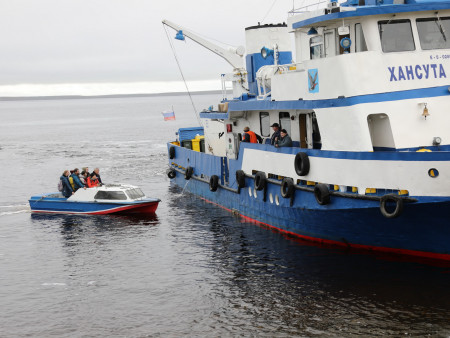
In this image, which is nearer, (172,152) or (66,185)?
(66,185)

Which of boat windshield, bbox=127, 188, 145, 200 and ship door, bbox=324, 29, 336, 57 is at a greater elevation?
ship door, bbox=324, 29, 336, 57

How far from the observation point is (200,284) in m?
18.0

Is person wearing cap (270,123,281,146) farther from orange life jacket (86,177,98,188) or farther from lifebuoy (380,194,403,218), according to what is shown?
orange life jacket (86,177,98,188)

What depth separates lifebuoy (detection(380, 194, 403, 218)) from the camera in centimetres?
1537

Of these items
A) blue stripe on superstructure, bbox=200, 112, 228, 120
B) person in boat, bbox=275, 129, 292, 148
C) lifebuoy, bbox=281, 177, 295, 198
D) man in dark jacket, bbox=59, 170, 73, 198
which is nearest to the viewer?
lifebuoy, bbox=281, 177, 295, 198

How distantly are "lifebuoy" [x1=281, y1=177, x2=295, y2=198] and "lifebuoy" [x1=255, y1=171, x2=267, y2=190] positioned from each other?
162cm

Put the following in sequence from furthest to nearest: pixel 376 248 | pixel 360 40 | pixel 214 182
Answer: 1. pixel 214 182
2. pixel 376 248
3. pixel 360 40

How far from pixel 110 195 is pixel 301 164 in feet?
39.7

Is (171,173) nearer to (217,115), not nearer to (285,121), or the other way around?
(217,115)

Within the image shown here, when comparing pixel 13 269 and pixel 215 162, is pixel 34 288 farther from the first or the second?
pixel 215 162

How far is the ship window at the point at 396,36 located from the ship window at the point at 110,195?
48.7 ft

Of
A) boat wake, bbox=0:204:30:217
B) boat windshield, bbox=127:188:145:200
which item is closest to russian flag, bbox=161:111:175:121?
boat wake, bbox=0:204:30:217

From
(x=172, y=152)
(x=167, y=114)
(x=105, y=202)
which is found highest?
(x=167, y=114)

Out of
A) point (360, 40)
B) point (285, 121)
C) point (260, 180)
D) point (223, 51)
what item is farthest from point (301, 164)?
point (223, 51)
